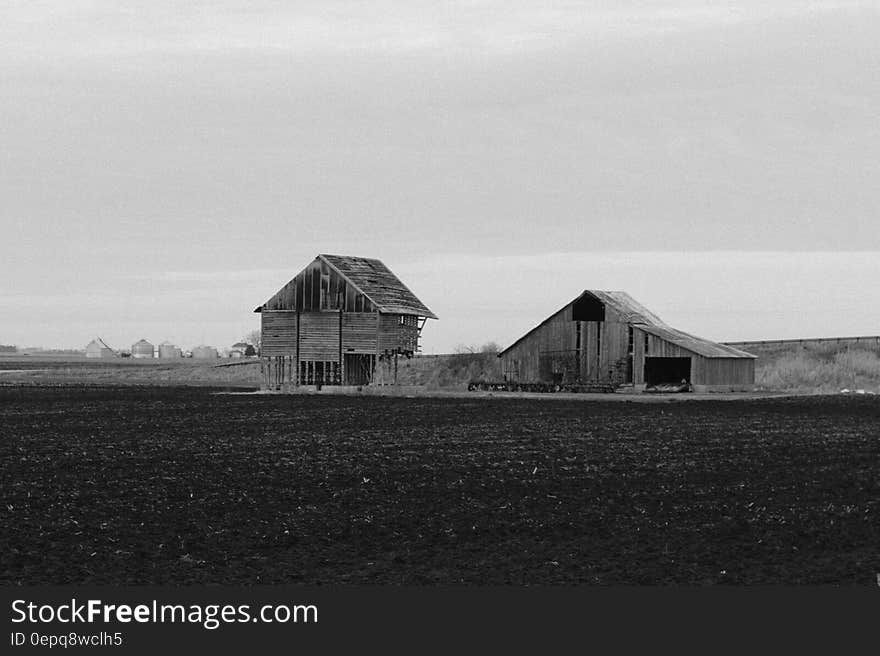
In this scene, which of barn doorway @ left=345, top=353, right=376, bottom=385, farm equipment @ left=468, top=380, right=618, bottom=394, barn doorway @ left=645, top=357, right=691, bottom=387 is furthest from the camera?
barn doorway @ left=345, top=353, right=376, bottom=385

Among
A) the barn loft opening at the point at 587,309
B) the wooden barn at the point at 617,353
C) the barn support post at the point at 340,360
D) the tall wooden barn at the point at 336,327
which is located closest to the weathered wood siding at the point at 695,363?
the wooden barn at the point at 617,353

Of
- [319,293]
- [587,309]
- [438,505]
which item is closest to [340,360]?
[319,293]

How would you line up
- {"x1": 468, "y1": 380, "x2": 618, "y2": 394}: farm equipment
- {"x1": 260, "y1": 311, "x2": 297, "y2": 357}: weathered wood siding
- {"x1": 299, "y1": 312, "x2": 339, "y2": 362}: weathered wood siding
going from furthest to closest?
{"x1": 260, "y1": 311, "x2": 297, "y2": 357}: weathered wood siding, {"x1": 299, "y1": 312, "x2": 339, "y2": 362}: weathered wood siding, {"x1": 468, "y1": 380, "x2": 618, "y2": 394}: farm equipment

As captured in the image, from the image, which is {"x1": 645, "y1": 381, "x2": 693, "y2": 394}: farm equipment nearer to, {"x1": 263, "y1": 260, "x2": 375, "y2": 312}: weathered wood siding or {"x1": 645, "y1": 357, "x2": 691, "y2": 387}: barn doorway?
{"x1": 645, "y1": 357, "x2": 691, "y2": 387}: barn doorway

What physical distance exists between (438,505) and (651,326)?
52868 millimetres

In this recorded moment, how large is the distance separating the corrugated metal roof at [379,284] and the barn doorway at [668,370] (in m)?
13.8

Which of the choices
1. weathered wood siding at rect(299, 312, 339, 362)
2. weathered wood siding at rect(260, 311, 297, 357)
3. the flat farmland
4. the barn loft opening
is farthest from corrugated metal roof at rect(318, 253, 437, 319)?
the flat farmland

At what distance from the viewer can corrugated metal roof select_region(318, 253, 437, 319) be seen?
2886 inches

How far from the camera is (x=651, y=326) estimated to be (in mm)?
71625

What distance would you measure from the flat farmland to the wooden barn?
31.8m

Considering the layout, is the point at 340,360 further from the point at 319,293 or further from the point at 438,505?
the point at 438,505

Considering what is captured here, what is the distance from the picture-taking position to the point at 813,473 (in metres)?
25.1

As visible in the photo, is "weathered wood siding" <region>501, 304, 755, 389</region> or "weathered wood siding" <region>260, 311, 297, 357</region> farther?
"weathered wood siding" <region>260, 311, 297, 357</region>

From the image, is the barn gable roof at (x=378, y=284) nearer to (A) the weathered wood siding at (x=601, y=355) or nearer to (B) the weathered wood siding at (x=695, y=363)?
(A) the weathered wood siding at (x=601, y=355)
